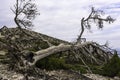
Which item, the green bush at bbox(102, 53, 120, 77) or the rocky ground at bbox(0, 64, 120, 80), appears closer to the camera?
the rocky ground at bbox(0, 64, 120, 80)

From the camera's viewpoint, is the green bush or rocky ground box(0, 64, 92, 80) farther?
the green bush

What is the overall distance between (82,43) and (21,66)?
7.50 metres

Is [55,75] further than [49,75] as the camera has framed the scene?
Yes

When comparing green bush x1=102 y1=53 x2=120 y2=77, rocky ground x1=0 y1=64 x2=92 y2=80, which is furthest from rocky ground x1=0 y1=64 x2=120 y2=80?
green bush x1=102 y1=53 x2=120 y2=77

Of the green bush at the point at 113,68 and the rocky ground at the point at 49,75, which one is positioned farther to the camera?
the green bush at the point at 113,68

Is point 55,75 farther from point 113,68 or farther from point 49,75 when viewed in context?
point 113,68

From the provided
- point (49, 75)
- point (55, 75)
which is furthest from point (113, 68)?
point (49, 75)

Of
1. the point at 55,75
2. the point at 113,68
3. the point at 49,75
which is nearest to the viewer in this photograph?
the point at 49,75

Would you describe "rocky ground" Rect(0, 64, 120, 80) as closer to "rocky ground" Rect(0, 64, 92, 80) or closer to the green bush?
"rocky ground" Rect(0, 64, 92, 80)

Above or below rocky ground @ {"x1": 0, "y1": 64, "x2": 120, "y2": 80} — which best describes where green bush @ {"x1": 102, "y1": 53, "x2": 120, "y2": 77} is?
below

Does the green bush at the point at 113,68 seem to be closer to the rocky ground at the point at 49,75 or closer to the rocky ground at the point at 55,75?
the rocky ground at the point at 55,75

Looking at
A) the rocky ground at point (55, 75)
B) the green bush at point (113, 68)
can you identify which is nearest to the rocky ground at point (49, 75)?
the rocky ground at point (55, 75)

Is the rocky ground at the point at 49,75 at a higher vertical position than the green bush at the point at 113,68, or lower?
higher

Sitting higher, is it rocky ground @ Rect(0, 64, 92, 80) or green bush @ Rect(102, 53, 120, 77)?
rocky ground @ Rect(0, 64, 92, 80)
